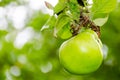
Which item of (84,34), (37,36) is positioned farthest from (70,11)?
(37,36)

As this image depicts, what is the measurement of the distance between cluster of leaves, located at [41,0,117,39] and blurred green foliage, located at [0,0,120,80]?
1859 mm

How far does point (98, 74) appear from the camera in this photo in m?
3.29

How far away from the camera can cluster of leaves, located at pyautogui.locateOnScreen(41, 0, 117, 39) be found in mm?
1120

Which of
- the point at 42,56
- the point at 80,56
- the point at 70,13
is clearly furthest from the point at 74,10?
the point at 42,56

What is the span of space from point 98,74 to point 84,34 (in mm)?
2212

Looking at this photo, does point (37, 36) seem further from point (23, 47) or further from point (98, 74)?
point (98, 74)

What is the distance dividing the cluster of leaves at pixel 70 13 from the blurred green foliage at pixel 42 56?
1859 mm

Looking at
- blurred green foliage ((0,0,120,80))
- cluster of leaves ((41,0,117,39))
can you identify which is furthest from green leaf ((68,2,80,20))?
blurred green foliage ((0,0,120,80))

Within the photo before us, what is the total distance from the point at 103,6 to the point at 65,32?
130 millimetres

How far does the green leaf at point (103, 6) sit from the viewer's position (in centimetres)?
117

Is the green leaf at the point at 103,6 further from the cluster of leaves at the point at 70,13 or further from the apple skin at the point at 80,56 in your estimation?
the apple skin at the point at 80,56

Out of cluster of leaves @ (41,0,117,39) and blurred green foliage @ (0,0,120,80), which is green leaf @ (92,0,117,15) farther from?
blurred green foliage @ (0,0,120,80)

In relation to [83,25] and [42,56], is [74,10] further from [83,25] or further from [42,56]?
[42,56]

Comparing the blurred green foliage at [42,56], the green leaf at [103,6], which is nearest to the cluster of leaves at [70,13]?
the green leaf at [103,6]
